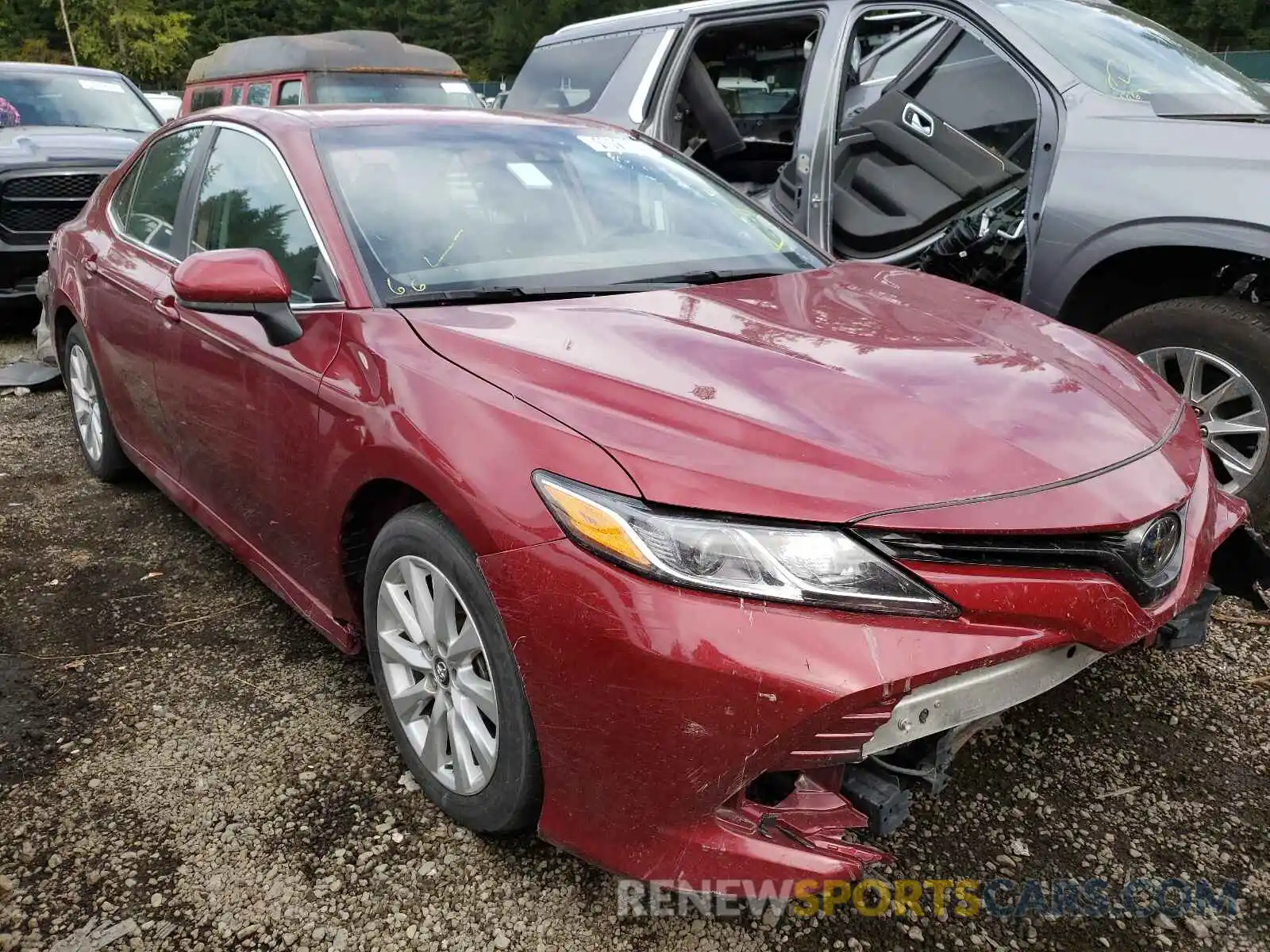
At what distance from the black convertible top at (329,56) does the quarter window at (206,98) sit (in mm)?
163

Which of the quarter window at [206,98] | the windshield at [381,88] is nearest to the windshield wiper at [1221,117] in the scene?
the windshield at [381,88]

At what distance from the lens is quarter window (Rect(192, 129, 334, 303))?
2.35 metres

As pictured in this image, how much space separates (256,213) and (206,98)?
11929 mm

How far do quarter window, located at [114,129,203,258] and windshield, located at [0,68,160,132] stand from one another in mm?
4941

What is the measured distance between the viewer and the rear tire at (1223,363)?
2967 millimetres

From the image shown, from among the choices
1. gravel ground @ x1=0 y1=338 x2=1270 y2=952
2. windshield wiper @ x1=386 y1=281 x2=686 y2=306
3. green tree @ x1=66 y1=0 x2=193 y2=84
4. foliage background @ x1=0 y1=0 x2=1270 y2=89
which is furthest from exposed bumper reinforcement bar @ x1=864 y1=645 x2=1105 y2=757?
green tree @ x1=66 y1=0 x2=193 y2=84

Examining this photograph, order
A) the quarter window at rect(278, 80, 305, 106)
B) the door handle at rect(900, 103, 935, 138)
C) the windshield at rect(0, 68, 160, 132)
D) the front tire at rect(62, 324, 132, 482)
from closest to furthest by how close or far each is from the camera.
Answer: the front tire at rect(62, 324, 132, 482)
the door handle at rect(900, 103, 935, 138)
the windshield at rect(0, 68, 160, 132)
the quarter window at rect(278, 80, 305, 106)

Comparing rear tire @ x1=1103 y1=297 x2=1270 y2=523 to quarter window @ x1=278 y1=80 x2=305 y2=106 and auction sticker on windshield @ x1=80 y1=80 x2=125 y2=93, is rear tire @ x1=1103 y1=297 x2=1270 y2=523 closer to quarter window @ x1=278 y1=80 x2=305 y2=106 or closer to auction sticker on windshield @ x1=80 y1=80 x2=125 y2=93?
auction sticker on windshield @ x1=80 y1=80 x2=125 y2=93

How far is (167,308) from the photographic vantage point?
2879 mm

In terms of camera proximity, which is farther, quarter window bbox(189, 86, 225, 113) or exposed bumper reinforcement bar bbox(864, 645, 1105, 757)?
quarter window bbox(189, 86, 225, 113)

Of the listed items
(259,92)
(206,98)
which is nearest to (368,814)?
(259,92)

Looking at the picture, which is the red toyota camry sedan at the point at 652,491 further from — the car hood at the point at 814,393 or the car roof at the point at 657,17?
the car roof at the point at 657,17

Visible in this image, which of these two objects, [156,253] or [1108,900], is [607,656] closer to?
[1108,900]

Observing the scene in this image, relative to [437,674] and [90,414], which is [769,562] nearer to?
[437,674]
